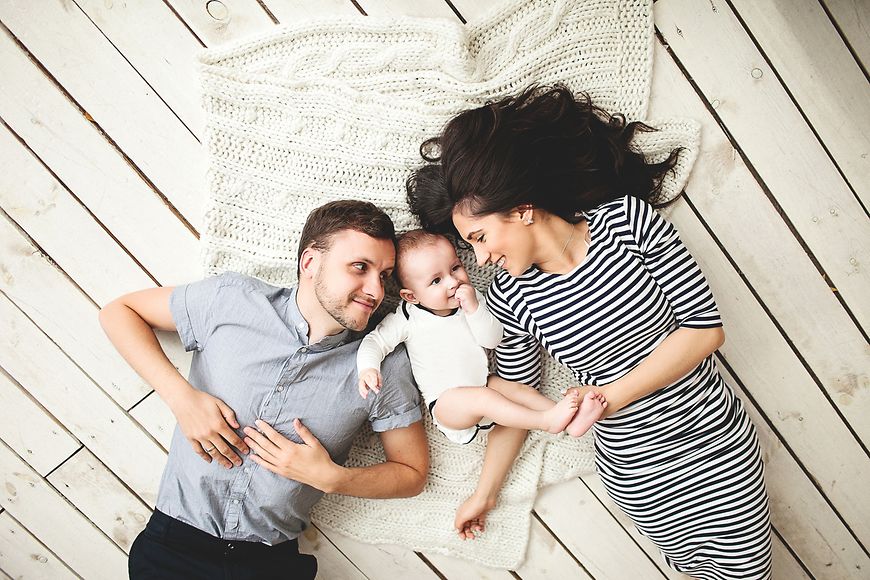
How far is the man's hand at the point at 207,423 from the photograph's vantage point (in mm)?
1248

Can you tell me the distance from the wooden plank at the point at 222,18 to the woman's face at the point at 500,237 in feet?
2.27

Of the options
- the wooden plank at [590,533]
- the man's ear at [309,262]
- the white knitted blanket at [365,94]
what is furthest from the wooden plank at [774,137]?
the man's ear at [309,262]

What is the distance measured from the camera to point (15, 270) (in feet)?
4.62

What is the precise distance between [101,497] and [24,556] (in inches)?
11.4

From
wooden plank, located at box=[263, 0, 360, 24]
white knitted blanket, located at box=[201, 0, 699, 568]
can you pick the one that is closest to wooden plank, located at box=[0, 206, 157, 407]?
white knitted blanket, located at box=[201, 0, 699, 568]

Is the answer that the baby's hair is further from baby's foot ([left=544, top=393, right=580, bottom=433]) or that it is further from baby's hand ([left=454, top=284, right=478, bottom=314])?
baby's foot ([left=544, top=393, right=580, bottom=433])

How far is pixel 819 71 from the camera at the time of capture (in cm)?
139

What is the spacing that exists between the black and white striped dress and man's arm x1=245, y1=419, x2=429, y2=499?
0.31 metres

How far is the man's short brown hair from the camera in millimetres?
1224

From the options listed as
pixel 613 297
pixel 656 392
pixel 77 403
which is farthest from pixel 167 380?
pixel 656 392

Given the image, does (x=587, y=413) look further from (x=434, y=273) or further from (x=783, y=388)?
(x=783, y=388)

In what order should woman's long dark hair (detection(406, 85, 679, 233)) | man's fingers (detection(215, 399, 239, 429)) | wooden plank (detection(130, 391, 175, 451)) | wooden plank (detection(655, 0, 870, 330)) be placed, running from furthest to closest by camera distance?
wooden plank (detection(130, 391, 175, 451)), wooden plank (detection(655, 0, 870, 330)), man's fingers (detection(215, 399, 239, 429)), woman's long dark hair (detection(406, 85, 679, 233))

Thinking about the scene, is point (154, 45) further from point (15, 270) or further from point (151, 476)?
point (151, 476)

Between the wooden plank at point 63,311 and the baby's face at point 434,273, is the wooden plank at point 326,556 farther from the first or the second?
the baby's face at point 434,273
